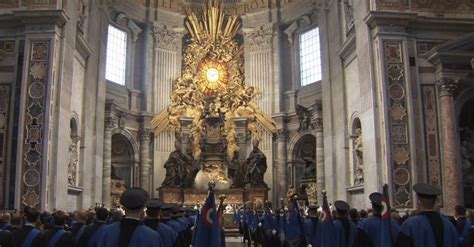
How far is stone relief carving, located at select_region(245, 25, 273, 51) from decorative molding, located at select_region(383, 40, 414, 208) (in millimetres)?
11007

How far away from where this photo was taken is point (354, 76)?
16656 mm

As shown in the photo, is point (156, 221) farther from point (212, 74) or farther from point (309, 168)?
point (212, 74)

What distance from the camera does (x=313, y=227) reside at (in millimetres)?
7828

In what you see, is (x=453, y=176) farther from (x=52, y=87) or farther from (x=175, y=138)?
(x=175, y=138)

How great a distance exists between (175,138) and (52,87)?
1031 centimetres

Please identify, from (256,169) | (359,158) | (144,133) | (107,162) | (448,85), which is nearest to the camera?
(448,85)

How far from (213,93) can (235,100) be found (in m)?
1.03

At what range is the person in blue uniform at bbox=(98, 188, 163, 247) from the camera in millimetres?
3667

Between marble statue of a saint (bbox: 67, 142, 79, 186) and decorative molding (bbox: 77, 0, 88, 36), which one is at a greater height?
decorative molding (bbox: 77, 0, 88, 36)

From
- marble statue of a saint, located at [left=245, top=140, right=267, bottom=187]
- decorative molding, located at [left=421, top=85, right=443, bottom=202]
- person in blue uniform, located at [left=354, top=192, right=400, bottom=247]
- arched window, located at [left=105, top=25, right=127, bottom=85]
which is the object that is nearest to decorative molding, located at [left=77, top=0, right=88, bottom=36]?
arched window, located at [left=105, top=25, right=127, bottom=85]

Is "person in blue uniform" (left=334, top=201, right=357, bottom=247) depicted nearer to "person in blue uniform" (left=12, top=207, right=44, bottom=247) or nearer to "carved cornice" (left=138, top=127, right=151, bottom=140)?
"person in blue uniform" (left=12, top=207, right=44, bottom=247)

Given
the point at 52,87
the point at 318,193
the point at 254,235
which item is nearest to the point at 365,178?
the point at 254,235

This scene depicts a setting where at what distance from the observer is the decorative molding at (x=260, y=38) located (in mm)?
24344

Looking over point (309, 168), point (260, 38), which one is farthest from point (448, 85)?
point (260, 38)
